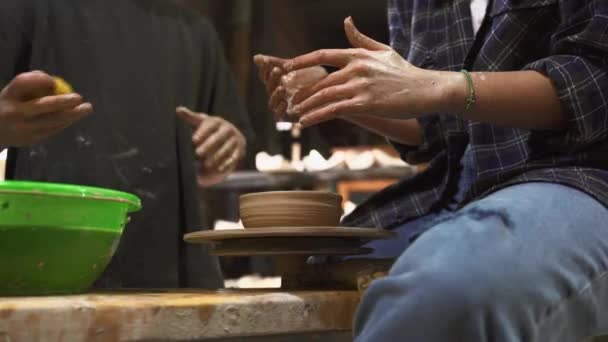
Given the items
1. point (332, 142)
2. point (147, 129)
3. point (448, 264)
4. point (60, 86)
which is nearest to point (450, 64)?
point (448, 264)

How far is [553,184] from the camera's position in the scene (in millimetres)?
1164

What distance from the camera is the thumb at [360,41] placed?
117 cm

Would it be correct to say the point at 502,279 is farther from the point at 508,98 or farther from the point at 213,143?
the point at 213,143

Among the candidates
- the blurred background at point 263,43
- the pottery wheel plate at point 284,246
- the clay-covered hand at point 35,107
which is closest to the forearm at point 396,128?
the pottery wheel plate at point 284,246

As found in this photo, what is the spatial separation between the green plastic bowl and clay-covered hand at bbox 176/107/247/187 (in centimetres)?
91

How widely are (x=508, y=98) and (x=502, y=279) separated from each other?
40 centimetres

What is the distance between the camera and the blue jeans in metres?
0.91

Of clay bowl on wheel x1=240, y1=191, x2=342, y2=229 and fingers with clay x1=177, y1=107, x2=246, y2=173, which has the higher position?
fingers with clay x1=177, y1=107, x2=246, y2=173

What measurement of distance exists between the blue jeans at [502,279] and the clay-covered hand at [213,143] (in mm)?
1198

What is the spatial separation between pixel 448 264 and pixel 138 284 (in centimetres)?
152

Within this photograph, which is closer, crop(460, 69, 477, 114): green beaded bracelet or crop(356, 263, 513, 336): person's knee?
crop(356, 263, 513, 336): person's knee

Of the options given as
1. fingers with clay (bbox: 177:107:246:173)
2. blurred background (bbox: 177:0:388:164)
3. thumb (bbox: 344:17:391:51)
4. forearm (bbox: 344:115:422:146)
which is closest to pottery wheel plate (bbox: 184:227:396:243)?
thumb (bbox: 344:17:391:51)

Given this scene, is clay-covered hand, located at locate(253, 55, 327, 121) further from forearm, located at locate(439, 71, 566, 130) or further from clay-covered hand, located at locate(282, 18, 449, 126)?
forearm, located at locate(439, 71, 566, 130)

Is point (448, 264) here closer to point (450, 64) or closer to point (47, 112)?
point (450, 64)
